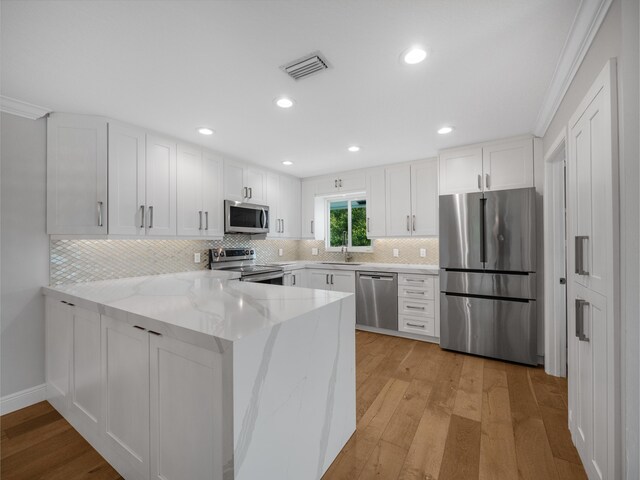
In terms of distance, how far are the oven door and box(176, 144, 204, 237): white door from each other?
0.77 metres

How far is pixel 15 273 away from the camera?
2238 mm

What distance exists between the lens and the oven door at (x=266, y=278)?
3.37m

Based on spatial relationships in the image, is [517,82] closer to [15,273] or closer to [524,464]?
[524,464]

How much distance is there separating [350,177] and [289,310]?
3467 millimetres

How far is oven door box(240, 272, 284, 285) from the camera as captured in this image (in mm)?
3366

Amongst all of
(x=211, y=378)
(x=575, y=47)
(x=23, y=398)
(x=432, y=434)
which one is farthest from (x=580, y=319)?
(x=23, y=398)

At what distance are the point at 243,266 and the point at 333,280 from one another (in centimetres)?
136

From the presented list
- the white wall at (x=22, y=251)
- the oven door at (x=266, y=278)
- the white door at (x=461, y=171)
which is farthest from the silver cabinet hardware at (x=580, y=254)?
the white wall at (x=22, y=251)

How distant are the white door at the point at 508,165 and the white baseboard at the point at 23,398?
472cm

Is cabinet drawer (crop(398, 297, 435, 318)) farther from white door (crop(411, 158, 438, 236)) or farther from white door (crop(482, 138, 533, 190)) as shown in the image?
white door (crop(482, 138, 533, 190))

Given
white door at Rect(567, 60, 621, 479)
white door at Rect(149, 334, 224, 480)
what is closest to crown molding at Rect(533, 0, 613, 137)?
white door at Rect(567, 60, 621, 479)

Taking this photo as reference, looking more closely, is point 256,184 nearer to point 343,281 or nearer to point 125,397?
point 343,281


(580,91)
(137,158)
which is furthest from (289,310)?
(137,158)

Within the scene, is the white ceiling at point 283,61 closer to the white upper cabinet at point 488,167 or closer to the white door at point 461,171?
the white upper cabinet at point 488,167
